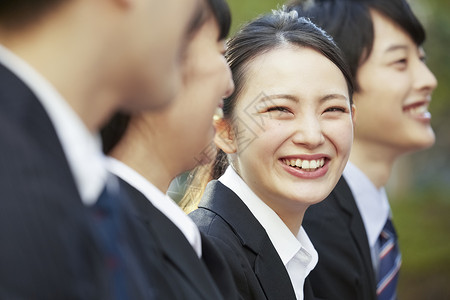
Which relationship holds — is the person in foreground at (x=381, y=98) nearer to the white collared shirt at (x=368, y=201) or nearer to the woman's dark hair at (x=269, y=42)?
the white collared shirt at (x=368, y=201)

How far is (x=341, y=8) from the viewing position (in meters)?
3.15

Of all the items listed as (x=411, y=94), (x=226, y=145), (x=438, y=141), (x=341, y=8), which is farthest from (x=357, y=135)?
(x=438, y=141)

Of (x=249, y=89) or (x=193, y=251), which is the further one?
(x=249, y=89)

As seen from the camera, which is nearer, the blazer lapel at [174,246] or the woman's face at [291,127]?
the blazer lapel at [174,246]

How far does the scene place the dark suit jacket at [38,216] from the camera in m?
0.83

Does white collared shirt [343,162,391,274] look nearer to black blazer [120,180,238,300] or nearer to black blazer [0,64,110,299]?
black blazer [120,180,238,300]

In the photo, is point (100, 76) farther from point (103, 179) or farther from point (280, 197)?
point (280, 197)

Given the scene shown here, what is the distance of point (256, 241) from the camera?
6.88ft

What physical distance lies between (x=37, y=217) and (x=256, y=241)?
1306mm

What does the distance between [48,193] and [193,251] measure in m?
0.67

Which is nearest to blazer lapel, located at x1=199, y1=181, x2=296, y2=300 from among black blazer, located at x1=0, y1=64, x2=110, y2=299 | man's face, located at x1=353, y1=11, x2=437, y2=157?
man's face, located at x1=353, y1=11, x2=437, y2=157

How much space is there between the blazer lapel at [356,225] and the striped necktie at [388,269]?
0.24 metres

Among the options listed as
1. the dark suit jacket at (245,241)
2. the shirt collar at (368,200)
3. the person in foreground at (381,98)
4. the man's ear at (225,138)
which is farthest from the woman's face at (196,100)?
the shirt collar at (368,200)

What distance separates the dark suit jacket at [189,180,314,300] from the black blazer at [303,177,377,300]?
0.48 m
